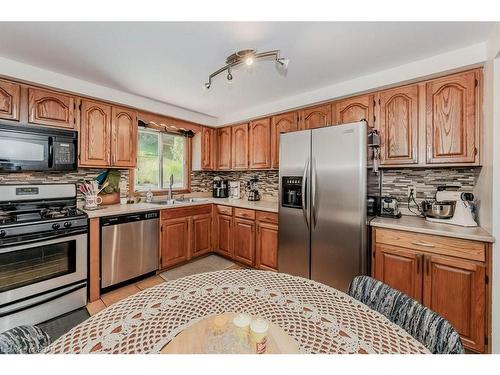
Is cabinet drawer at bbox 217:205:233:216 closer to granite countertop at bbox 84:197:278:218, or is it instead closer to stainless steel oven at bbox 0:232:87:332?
granite countertop at bbox 84:197:278:218

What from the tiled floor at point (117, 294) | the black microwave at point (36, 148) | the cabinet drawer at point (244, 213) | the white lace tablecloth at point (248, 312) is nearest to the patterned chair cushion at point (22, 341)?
the white lace tablecloth at point (248, 312)

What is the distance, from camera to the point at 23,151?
2.10m

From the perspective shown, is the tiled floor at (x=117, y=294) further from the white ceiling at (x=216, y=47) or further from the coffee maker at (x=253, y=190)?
the white ceiling at (x=216, y=47)

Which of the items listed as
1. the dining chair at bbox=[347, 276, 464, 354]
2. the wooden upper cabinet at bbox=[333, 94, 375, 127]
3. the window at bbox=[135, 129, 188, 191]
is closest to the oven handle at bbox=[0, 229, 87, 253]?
the window at bbox=[135, 129, 188, 191]

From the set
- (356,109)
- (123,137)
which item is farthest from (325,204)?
(123,137)

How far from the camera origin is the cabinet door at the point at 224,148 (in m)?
3.74

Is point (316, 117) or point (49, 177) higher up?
point (316, 117)

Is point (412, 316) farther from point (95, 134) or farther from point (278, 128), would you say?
point (95, 134)

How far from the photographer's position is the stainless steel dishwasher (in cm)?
236

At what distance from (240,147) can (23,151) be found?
8.01ft

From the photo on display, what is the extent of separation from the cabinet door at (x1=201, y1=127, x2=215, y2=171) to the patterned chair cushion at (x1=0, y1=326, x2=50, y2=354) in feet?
10.2

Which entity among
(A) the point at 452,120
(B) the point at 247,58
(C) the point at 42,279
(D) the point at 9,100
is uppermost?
(B) the point at 247,58
